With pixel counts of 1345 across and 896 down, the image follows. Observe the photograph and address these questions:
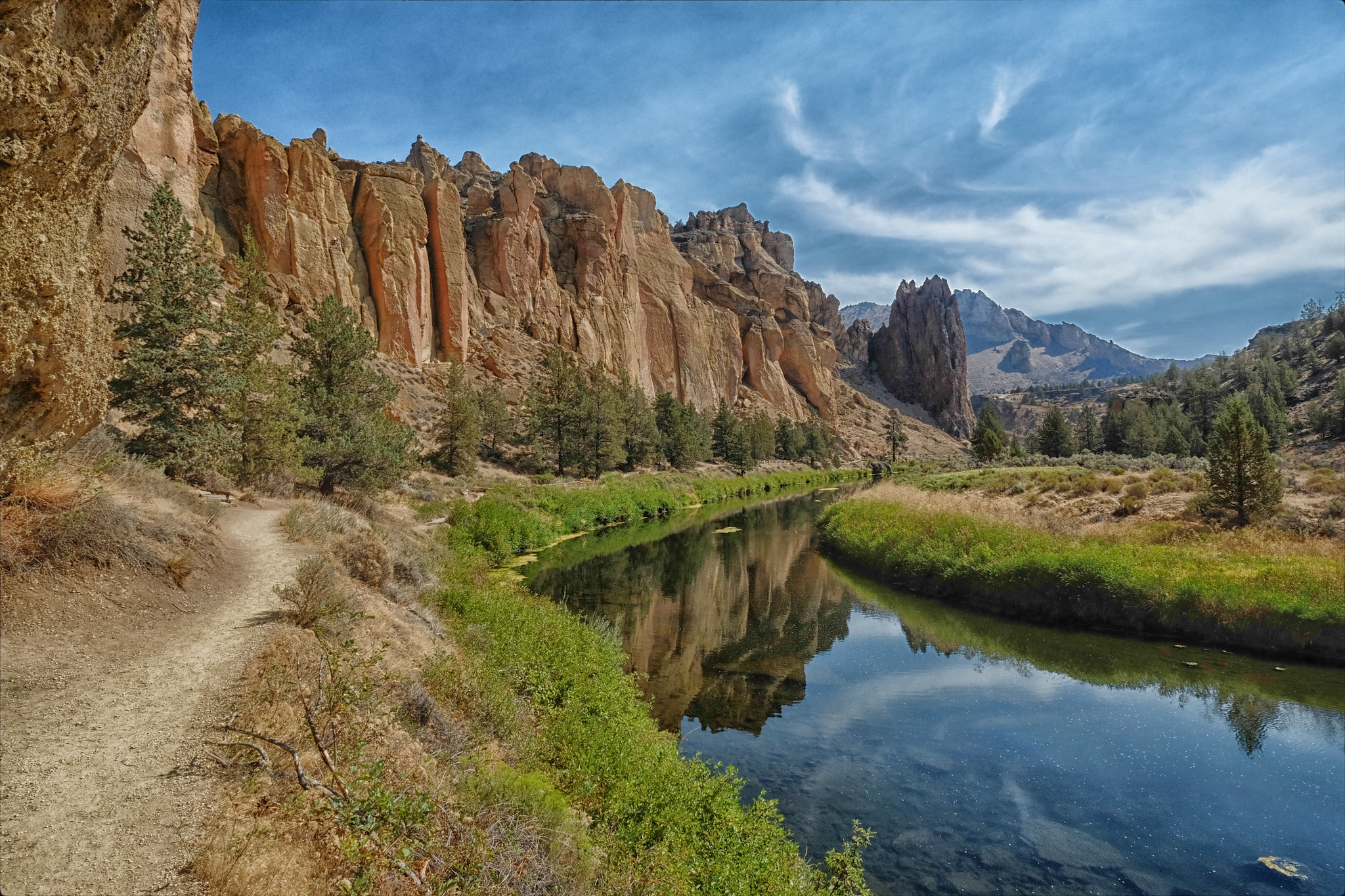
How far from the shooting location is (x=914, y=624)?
664 inches

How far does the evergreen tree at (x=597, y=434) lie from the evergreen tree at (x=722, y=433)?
75.0ft

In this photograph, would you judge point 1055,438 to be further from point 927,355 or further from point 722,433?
point 927,355

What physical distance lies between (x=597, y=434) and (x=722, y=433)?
2694 centimetres

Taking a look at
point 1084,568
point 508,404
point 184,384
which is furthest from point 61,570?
point 508,404

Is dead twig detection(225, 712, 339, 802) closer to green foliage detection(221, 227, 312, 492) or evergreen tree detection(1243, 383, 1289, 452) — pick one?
green foliage detection(221, 227, 312, 492)

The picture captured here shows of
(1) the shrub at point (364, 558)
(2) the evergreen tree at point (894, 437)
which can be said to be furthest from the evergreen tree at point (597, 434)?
(2) the evergreen tree at point (894, 437)

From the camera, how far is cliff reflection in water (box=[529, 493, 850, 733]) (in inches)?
470

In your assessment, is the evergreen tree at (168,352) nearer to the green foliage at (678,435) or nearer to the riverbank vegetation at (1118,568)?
the riverbank vegetation at (1118,568)

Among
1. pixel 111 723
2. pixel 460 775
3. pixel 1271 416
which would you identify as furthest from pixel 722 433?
pixel 111 723

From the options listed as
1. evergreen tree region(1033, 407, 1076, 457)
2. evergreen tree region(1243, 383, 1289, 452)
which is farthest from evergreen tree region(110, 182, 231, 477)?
evergreen tree region(1033, 407, 1076, 457)

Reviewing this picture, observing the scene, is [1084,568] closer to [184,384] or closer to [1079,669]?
[1079,669]

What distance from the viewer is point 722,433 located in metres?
71.7

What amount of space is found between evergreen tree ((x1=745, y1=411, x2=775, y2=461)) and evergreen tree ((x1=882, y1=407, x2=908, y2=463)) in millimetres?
34530

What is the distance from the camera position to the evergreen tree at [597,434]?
4681 centimetres
